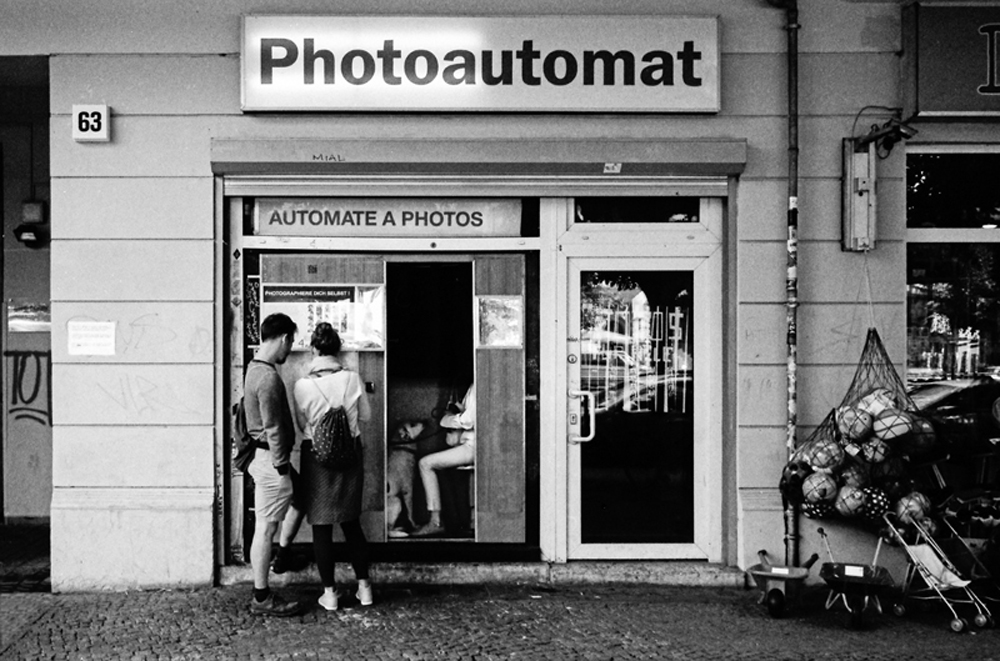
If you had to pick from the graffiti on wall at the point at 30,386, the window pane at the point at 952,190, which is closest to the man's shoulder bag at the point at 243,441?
the graffiti on wall at the point at 30,386

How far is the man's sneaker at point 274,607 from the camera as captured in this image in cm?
544

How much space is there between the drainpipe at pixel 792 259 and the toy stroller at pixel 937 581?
66 centimetres

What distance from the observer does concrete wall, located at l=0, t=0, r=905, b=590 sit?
6098 mm

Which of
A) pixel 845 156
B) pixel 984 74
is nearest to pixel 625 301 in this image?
pixel 845 156

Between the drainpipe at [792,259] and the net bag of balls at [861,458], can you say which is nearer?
the net bag of balls at [861,458]

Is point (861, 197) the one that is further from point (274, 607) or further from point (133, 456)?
point (133, 456)

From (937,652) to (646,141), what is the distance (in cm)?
359

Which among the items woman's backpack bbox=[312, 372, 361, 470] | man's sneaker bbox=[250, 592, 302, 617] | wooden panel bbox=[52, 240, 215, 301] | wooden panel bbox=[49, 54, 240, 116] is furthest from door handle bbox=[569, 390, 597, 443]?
wooden panel bbox=[49, 54, 240, 116]

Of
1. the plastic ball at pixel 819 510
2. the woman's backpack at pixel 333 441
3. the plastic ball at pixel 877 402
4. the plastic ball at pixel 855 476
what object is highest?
the plastic ball at pixel 877 402

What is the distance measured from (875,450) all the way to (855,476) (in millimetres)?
225

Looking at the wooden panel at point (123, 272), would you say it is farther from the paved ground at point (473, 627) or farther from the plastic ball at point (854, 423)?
the plastic ball at point (854, 423)

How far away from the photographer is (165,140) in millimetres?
6121

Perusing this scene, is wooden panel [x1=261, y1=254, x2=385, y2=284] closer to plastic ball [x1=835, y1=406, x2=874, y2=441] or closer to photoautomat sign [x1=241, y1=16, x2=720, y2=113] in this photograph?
photoautomat sign [x1=241, y1=16, x2=720, y2=113]

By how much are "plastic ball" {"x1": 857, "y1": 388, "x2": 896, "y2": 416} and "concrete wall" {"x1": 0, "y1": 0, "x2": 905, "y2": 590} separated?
0.49 meters
